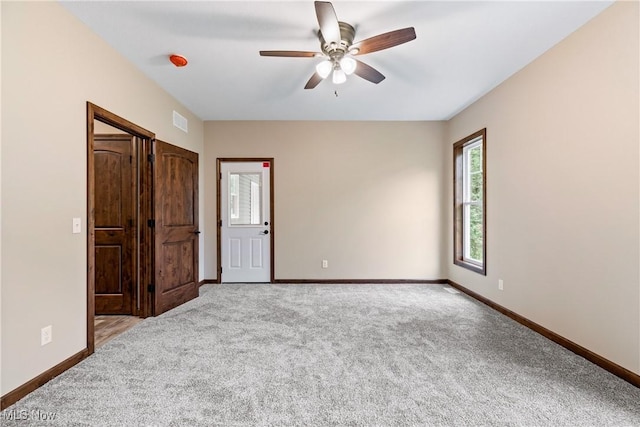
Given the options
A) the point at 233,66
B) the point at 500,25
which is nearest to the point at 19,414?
the point at 233,66

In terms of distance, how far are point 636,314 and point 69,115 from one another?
14.1 ft

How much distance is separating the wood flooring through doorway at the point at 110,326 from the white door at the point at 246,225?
1719 mm

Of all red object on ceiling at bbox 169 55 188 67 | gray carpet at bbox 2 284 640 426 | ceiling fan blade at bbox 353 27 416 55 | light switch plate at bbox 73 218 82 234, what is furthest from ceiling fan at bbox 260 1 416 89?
gray carpet at bbox 2 284 640 426

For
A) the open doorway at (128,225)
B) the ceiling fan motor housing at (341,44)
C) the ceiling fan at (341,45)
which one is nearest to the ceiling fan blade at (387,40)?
the ceiling fan at (341,45)

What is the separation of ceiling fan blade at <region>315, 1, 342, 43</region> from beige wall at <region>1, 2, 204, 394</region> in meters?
A: 1.91

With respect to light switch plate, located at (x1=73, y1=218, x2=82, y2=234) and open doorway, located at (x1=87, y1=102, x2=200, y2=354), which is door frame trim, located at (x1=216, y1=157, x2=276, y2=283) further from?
light switch plate, located at (x1=73, y1=218, x2=82, y2=234)

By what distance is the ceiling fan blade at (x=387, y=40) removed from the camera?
1951mm

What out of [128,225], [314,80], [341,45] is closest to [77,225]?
[128,225]

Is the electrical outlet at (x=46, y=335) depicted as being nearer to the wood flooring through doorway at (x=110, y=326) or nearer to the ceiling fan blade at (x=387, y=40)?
the wood flooring through doorway at (x=110, y=326)

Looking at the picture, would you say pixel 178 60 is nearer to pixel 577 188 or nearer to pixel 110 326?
pixel 110 326

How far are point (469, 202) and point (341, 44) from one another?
3187mm

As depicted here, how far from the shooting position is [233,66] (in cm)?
297

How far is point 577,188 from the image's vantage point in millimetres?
2416

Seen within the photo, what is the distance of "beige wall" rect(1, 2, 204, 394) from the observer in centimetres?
Result: 177
